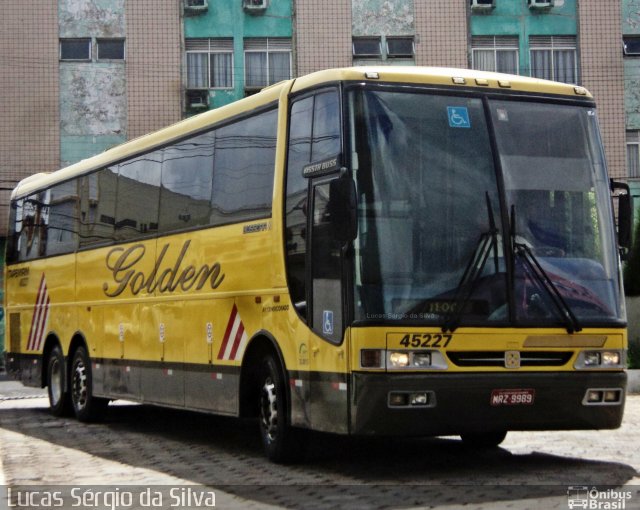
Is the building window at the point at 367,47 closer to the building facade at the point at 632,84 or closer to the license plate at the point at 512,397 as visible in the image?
the building facade at the point at 632,84

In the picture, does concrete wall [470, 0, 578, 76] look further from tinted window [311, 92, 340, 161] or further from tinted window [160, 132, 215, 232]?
tinted window [311, 92, 340, 161]

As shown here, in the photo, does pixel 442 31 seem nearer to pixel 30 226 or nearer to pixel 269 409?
pixel 30 226

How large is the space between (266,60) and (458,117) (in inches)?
1134

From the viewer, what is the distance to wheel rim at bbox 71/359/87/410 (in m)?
19.0

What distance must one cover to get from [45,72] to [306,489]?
3091 centimetres

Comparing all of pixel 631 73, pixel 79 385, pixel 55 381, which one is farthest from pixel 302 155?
pixel 631 73

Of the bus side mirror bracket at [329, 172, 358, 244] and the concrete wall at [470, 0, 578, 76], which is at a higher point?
the concrete wall at [470, 0, 578, 76]

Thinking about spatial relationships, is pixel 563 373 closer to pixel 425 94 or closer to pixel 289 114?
pixel 425 94

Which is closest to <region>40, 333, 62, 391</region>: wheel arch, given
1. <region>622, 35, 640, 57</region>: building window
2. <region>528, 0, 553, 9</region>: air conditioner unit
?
<region>528, 0, 553, 9</region>: air conditioner unit

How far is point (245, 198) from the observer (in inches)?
526

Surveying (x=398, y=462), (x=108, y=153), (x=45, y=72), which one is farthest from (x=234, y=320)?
(x=45, y=72)

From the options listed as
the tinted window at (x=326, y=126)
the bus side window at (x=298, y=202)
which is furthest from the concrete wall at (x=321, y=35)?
the tinted window at (x=326, y=126)

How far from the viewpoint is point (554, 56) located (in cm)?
4019

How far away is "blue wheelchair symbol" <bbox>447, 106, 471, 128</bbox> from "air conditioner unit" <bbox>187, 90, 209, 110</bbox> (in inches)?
1117
